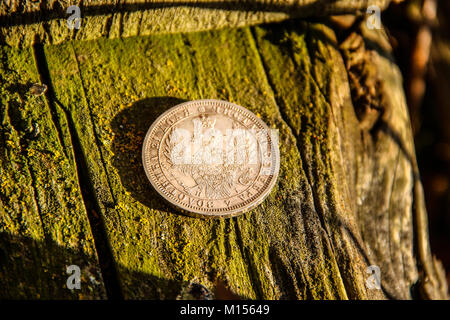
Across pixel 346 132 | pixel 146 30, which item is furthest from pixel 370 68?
pixel 146 30

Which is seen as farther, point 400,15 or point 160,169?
point 400,15

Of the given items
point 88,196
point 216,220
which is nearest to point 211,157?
point 216,220

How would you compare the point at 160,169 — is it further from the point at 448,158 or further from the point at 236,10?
the point at 448,158

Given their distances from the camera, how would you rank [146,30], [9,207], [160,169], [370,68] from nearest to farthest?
[9,207]
[160,169]
[146,30]
[370,68]

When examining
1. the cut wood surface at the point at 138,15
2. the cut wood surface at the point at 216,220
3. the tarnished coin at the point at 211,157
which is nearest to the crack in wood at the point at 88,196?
the cut wood surface at the point at 216,220

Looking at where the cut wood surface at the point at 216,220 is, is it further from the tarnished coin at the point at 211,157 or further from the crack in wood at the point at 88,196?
the tarnished coin at the point at 211,157

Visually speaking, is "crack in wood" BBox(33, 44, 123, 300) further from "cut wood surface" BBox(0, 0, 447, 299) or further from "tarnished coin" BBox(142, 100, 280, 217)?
"tarnished coin" BBox(142, 100, 280, 217)
